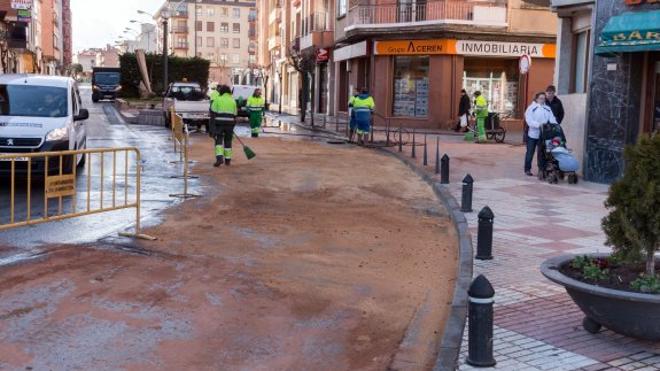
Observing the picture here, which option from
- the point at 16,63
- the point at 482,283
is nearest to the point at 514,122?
the point at 482,283

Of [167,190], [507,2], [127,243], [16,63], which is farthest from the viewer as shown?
[16,63]

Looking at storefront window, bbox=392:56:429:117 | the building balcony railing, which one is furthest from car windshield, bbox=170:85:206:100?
the building balcony railing

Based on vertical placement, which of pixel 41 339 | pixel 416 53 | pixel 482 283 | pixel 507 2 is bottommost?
pixel 41 339

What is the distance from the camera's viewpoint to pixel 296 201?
1217 centimetres

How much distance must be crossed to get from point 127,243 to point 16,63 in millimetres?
53199

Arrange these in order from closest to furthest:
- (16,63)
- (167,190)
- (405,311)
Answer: (405,311) < (167,190) < (16,63)

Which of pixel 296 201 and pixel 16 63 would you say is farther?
pixel 16 63

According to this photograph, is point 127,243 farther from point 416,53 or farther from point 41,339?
point 416,53

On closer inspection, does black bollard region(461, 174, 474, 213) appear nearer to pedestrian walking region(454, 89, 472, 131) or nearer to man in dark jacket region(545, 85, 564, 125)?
man in dark jacket region(545, 85, 564, 125)

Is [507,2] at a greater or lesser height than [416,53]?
greater

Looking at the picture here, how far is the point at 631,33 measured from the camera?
13164 mm

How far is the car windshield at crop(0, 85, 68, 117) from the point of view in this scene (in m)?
13.6

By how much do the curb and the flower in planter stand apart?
127 cm

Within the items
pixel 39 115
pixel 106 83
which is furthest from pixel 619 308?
pixel 106 83
